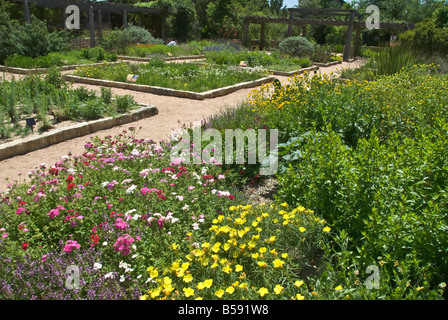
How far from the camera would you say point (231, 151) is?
3998 millimetres

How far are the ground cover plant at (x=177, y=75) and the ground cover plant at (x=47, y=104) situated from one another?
2.48 metres

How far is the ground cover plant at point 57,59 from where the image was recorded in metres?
12.0

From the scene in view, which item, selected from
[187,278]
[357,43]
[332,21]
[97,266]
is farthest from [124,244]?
[357,43]

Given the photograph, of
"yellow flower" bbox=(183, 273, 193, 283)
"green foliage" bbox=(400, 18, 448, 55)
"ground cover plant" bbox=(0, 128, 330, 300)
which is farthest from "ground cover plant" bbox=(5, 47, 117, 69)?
"green foliage" bbox=(400, 18, 448, 55)

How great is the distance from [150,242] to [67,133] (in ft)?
13.1

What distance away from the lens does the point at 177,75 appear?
10609mm

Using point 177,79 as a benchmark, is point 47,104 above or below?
below

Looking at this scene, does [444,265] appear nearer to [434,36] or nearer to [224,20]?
[434,36]

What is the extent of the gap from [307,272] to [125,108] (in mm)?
5552

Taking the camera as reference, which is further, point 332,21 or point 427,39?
point 332,21

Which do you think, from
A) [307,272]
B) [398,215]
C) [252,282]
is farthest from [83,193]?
[398,215]

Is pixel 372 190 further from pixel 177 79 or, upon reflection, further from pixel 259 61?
pixel 259 61

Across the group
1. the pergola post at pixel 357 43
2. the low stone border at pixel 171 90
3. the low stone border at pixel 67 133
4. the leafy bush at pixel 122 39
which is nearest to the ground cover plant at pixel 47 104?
the low stone border at pixel 67 133

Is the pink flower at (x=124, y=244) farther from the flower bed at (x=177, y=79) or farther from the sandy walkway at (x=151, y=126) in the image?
the flower bed at (x=177, y=79)
